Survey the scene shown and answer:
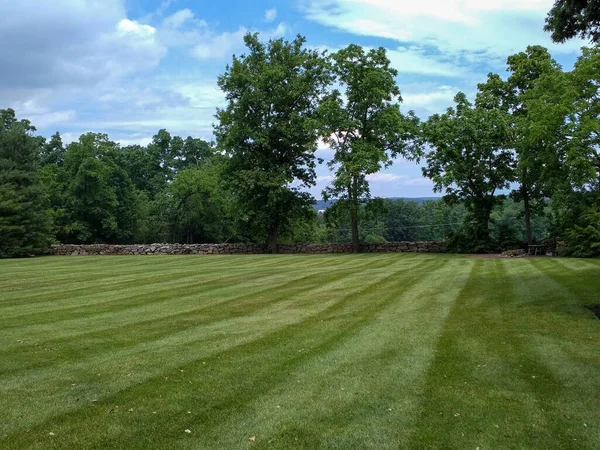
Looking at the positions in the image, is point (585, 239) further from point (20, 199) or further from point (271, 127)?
point (20, 199)

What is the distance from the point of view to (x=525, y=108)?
31547mm

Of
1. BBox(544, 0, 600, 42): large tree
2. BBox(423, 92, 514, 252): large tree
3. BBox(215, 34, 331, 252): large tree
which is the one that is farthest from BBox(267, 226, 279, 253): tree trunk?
BBox(544, 0, 600, 42): large tree

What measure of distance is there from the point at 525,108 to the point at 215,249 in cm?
2255

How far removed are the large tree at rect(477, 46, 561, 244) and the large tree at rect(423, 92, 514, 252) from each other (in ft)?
3.29

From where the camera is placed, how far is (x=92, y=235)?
4484 cm

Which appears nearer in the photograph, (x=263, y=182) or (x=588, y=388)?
(x=588, y=388)

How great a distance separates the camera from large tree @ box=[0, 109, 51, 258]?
30.8 metres

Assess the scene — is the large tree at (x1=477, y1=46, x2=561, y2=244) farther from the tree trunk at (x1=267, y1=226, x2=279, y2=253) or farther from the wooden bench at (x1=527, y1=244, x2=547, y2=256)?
the tree trunk at (x1=267, y1=226, x2=279, y2=253)

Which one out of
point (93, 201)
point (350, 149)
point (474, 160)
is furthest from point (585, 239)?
point (93, 201)

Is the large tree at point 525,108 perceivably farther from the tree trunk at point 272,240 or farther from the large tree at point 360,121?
the tree trunk at point 272,240

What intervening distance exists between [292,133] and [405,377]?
28.1 meters

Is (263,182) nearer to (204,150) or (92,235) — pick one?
(92,235)

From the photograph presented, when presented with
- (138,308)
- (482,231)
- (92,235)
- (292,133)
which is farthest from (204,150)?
(138,308)

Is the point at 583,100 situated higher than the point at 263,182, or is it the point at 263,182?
the point at 583,100
